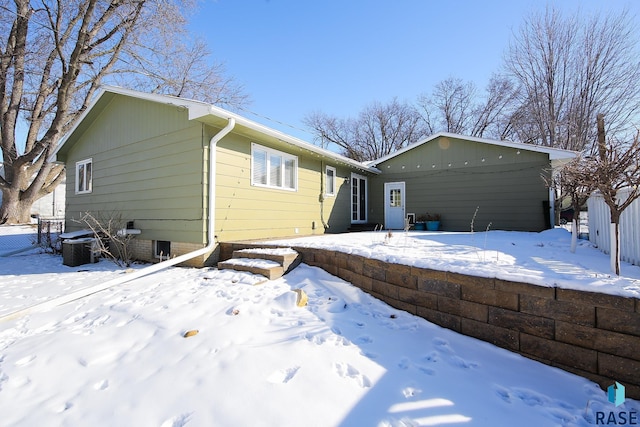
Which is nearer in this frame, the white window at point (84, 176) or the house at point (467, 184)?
the white window at point (84, 176)

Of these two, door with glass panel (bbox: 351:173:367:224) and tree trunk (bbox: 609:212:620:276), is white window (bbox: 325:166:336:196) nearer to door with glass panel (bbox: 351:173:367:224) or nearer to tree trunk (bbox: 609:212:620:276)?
door with glass panel (bbox: 351:173:367:224)

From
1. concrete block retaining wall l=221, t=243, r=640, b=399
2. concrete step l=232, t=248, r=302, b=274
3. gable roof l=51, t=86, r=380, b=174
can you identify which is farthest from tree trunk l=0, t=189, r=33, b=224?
concrete block retaining wall l=221, t=243, r=640, b=399

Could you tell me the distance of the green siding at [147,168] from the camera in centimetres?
571

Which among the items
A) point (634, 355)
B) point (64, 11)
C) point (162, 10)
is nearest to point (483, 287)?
point (634, 355)

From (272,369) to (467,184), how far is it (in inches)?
375

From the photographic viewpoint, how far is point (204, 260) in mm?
5441

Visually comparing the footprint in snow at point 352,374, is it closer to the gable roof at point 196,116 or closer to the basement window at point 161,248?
the gable roof at point 196,116

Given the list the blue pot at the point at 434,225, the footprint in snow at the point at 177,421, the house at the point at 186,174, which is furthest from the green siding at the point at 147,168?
the blue pot at the point at 434,225

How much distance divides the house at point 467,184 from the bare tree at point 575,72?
7.00 meters

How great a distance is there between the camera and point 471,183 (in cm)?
967

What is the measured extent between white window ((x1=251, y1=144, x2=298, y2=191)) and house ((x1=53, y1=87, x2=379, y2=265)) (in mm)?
23

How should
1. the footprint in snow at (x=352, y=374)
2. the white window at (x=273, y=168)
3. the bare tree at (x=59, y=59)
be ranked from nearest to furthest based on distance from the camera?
the footprint in snow at (x=352, y=374), the white window at (x=273, y=168), the bare tree at (x=59, y=59)

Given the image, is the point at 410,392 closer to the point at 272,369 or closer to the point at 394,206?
the point at 272,369

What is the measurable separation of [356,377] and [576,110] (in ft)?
56.4
